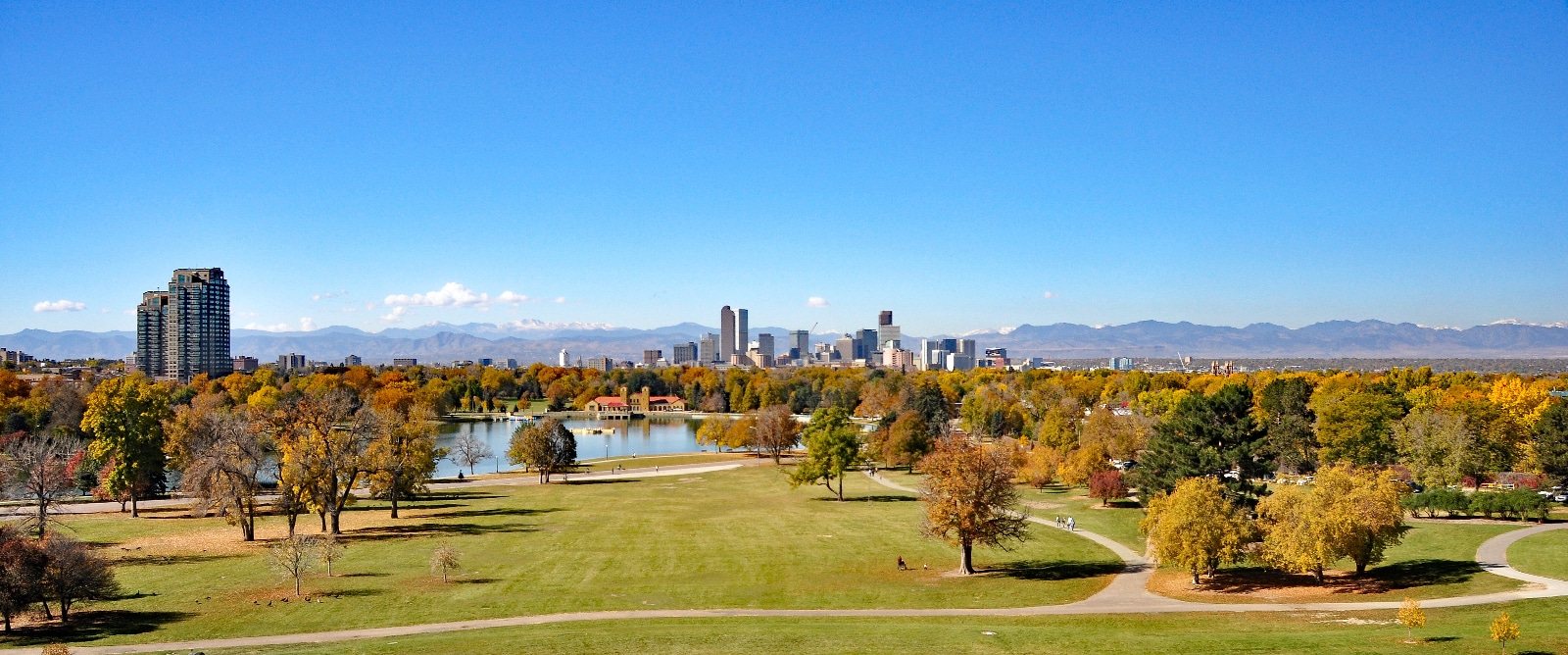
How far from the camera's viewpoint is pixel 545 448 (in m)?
80.6

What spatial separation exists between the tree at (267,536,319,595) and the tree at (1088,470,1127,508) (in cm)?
4503

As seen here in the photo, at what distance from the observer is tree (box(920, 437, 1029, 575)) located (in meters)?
40.1

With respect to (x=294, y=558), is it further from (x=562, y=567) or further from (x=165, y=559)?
(x=165, y=559)

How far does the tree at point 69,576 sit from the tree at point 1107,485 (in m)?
51.7

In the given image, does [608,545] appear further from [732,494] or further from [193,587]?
[732,494]

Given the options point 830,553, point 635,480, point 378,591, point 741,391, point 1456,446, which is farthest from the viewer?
point 741,391

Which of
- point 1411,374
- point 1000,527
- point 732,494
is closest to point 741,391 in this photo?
point 1411,374

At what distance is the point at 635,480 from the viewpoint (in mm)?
81062

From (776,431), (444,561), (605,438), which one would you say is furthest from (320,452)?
(605,438)

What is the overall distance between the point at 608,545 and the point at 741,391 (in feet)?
474

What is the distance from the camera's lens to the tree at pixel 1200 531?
36688 mm

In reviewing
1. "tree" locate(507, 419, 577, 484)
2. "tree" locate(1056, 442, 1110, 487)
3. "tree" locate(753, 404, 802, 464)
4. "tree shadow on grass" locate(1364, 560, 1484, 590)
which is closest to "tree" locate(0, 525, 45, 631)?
"tree shadow on grass" locate(1364, 560, 1484, 590)

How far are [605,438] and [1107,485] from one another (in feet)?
318

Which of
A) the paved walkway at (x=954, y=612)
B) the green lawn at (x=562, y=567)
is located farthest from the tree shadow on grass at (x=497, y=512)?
the paved walkway at (x=954, y=612)
